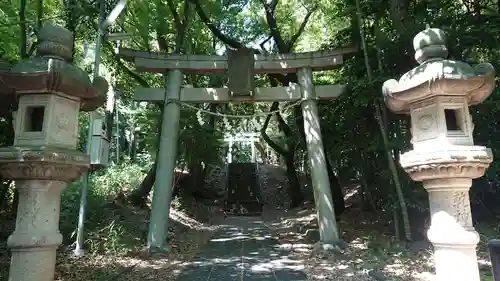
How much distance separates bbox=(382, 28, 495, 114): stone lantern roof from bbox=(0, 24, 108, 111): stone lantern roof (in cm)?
366

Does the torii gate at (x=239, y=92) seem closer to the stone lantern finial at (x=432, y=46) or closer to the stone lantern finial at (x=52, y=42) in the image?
the stone lantern finial at (x=432, y=46)

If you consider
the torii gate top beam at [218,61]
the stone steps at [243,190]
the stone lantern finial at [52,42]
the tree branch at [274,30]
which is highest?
the tree branch at [274,30]

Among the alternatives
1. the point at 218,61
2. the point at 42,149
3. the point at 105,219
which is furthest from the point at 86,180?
the point at 218,61

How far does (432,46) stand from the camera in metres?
4.06

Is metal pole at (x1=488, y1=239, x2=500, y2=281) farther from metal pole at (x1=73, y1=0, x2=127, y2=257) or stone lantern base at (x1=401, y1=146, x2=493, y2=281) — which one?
metal pole at (x1=73, y1=0, x2=127, y2=257)

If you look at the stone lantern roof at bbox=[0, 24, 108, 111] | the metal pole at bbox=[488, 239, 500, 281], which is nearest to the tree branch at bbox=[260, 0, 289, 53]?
the stone lantern roof at bbox=[0, 24, 108, 111]

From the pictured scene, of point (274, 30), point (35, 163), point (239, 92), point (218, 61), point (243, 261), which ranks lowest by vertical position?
point (243, 261)

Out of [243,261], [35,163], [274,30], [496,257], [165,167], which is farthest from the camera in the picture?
[274,30]

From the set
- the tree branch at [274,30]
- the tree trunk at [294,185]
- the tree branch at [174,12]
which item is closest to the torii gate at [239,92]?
the tree branch at [174,12]

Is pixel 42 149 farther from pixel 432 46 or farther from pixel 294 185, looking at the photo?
pixel 294 185

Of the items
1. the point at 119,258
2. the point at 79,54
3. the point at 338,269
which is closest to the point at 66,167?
the point at 119,258

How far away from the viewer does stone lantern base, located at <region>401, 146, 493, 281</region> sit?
3680 mm

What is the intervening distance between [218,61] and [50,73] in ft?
16.7

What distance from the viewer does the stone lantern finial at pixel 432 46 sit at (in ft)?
13.3
